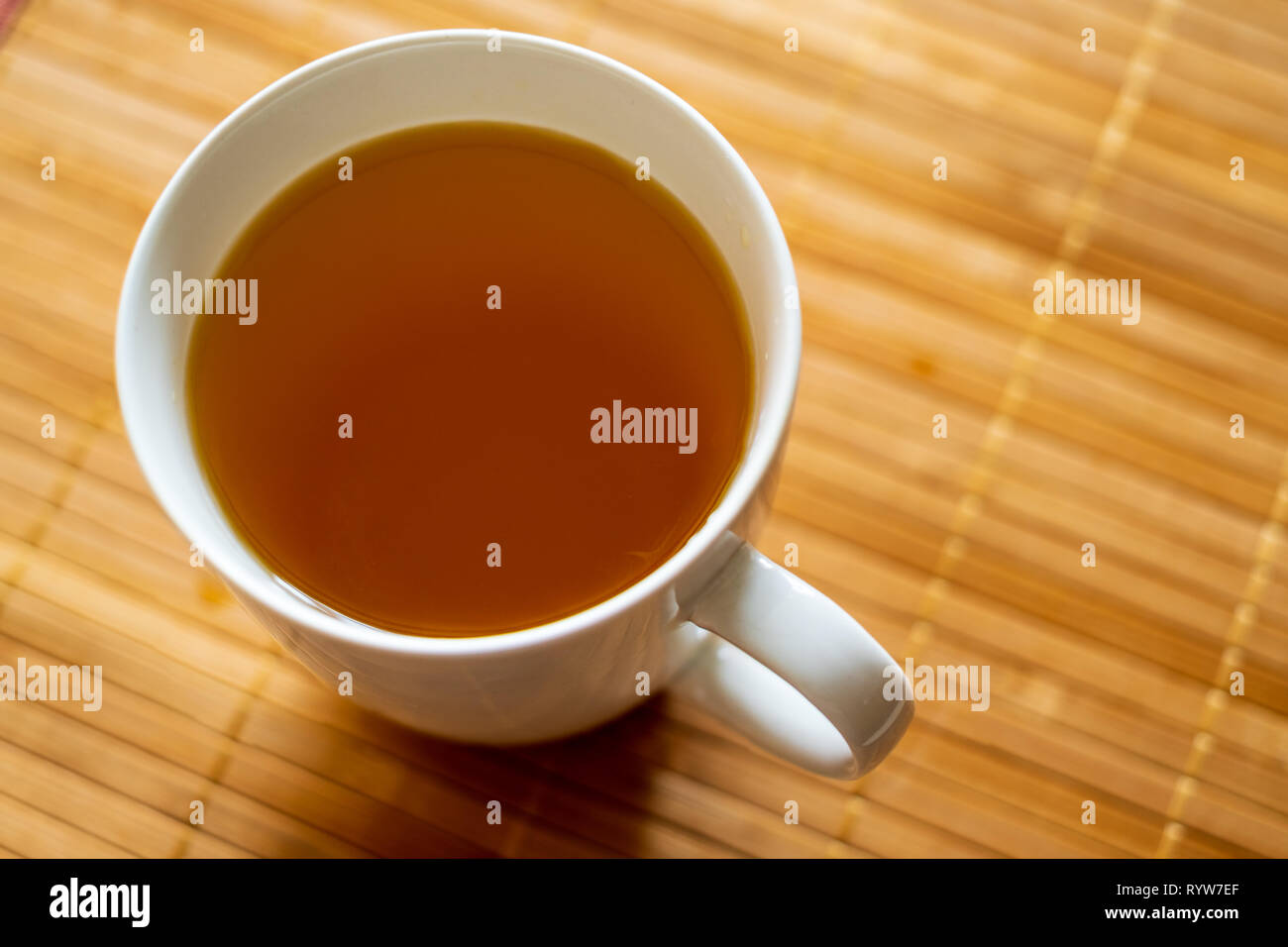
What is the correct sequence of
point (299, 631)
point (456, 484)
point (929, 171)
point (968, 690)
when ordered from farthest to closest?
point (929, 171)
point (968, 690)
point (456, 484)
point (299, 631)

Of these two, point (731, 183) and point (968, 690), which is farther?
point (968, 690)

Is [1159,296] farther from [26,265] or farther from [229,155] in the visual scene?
[26,265]

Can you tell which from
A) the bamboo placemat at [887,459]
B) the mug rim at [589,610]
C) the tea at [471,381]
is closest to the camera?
the mug rim at [589,610]

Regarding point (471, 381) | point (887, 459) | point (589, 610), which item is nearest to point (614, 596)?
point (589, 610)

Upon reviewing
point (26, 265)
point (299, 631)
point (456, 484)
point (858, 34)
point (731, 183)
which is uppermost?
point (858, 34)

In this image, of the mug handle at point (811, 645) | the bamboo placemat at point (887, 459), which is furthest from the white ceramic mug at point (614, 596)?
the bamboo placemat at point (887, 459)

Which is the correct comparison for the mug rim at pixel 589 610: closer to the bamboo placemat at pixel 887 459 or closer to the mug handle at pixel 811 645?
the mug handle at pixel 811 645
